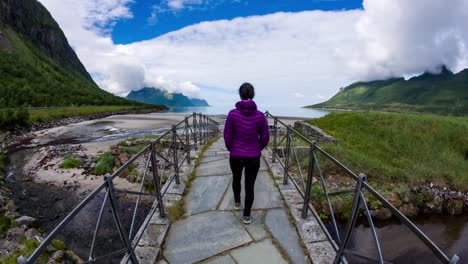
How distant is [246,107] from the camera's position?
355 centimetres

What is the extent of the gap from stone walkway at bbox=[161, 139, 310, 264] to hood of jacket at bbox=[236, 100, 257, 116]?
1.91 m

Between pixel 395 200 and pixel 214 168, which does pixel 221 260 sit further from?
pixel 395 200

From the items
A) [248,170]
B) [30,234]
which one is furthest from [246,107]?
[30,234]

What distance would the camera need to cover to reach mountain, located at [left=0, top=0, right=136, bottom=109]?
51688 millimetres

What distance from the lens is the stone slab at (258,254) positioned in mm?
3166

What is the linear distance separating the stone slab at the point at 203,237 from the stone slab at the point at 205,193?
0.92 ft

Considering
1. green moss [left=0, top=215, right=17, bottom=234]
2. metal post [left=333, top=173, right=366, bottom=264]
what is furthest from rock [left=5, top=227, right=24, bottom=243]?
metal post [left=333, top=173, right=366, bottom=264]

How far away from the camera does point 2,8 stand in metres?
85.4

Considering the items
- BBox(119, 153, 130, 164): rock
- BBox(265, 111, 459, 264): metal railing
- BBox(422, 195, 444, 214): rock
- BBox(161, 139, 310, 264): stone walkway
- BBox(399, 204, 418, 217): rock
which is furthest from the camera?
BBox(119, 153, 130, 164): rock

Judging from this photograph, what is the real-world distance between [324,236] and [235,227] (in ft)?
4.59

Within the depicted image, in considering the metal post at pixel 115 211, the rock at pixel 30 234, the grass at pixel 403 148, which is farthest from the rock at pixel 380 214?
the rock at pixel 30 234

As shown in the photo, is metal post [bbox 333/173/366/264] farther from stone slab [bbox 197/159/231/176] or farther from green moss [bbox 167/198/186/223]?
stone slab [bbox 197/159/231/176]

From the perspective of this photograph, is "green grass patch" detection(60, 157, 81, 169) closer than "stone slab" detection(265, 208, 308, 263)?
No

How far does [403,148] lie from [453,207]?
14.5 feet
